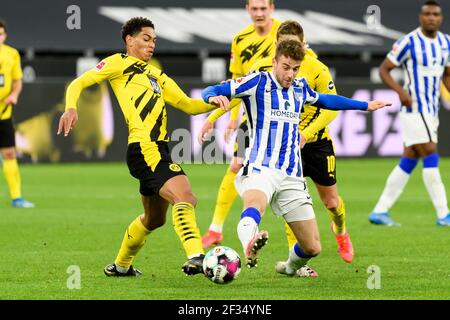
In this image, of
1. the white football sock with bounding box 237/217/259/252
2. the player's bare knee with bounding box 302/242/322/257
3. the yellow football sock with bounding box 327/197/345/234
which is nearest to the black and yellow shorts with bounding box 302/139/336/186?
A: the yellow football sock with bounding box 327/197/345/234

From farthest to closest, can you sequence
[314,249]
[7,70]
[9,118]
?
1. [7,70]
2. [9,118]
3. [314,249]

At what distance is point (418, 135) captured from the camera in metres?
12.5

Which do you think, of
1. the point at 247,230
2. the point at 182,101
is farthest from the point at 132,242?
the point at 247,230

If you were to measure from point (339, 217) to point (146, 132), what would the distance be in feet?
6.79

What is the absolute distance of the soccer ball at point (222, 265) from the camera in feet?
24.9

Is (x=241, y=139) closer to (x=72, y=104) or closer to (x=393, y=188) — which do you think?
(x=72, y=104)

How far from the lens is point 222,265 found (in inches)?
299

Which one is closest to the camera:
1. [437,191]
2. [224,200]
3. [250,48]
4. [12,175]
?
[250,48]

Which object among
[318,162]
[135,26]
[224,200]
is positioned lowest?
[224,200]

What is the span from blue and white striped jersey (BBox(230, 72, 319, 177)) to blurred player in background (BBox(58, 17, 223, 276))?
444 mm

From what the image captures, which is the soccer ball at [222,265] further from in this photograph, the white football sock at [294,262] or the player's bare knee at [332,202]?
the player's bare knee at [332,202]

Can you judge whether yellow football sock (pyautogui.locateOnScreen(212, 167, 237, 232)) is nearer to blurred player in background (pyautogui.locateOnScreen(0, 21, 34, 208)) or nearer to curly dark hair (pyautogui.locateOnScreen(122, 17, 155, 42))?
curly dark hair (pyautogui.locateOnScreen(122, 17, 155, 42))

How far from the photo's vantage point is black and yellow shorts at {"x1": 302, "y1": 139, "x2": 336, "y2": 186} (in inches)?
369

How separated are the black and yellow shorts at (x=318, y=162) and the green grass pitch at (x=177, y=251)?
2.32ft
